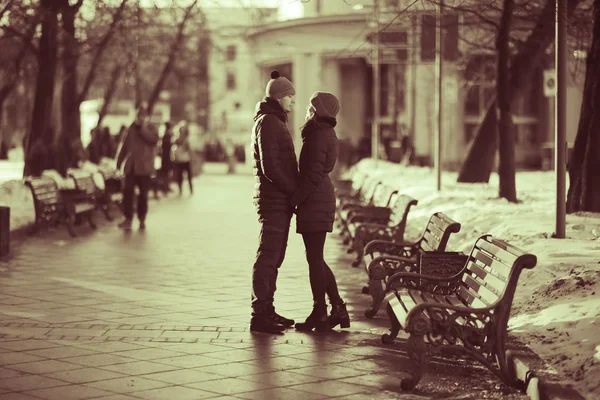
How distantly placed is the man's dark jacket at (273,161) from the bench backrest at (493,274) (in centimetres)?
165

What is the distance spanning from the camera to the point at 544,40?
806 inches

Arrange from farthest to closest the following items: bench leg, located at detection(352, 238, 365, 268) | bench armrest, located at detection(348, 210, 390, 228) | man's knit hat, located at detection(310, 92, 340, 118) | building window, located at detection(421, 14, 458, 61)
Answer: building window, located at detection(421, 14, 458, 61) → bench armrest, located at detection(348, 210, 390, 228) → bench leg, located at detection(352, 238, 365, 268) → man's knit hat, located at detection(310, 92, 340, 118)

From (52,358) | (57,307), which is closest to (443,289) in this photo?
(52,358)

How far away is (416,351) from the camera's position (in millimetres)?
7504

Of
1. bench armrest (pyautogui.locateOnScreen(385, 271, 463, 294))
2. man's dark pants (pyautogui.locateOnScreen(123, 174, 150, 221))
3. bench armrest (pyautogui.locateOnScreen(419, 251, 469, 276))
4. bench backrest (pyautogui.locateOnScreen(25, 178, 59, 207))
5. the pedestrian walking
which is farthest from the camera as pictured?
the pedestrian walking

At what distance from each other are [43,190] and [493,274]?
12.2m

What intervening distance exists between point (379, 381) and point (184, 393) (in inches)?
50.7

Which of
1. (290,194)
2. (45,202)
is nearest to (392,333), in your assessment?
(290,194)

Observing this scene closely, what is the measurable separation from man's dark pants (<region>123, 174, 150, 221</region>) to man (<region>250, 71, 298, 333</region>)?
10.7 metres

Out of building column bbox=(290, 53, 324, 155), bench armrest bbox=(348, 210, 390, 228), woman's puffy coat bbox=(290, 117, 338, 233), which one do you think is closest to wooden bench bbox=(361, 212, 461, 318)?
woman's puffy coat bbox=(290, 117, 338, 233)

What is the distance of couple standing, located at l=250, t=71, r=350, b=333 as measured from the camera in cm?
968

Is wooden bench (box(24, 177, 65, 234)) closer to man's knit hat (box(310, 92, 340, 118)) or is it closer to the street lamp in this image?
the street lamp

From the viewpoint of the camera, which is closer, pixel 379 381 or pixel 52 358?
pixel 379 381

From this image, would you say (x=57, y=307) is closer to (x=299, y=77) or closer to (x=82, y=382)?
(x=82, y=382)
